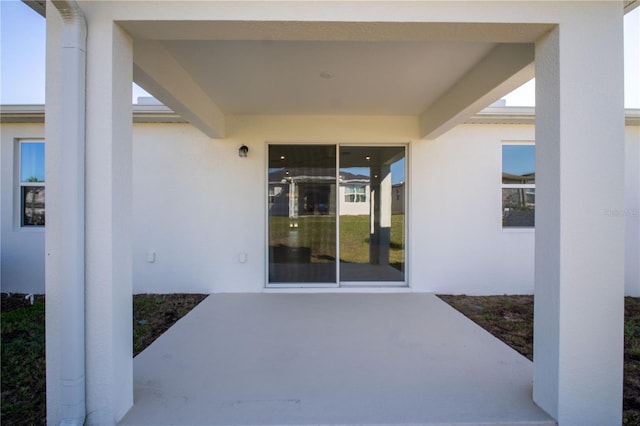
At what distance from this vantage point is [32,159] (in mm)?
5383

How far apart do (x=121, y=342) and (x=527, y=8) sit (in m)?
3.35

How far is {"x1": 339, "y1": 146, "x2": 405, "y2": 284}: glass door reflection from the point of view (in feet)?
17.0

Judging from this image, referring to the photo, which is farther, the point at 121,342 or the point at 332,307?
the point at 332,307

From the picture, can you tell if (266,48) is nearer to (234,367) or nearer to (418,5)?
(418,5)

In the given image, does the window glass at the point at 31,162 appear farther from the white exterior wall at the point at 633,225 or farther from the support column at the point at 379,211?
the white exterior wall at the point at 633,225

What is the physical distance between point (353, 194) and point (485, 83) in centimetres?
252

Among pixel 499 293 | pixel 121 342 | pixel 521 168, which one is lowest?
pixel 499 293

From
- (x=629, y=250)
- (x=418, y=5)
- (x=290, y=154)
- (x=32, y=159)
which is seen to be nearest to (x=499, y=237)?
(x=629, y=250)

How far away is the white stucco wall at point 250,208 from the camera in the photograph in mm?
5059

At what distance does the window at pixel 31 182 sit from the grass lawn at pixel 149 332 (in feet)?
4.35

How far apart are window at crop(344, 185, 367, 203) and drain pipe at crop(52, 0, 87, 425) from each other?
3808mm

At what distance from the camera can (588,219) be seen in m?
1.96

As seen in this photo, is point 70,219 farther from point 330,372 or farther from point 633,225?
point 633,225

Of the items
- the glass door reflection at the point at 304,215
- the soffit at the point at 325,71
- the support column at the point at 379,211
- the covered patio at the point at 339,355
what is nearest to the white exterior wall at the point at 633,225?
the soffit at the point at 325,71
